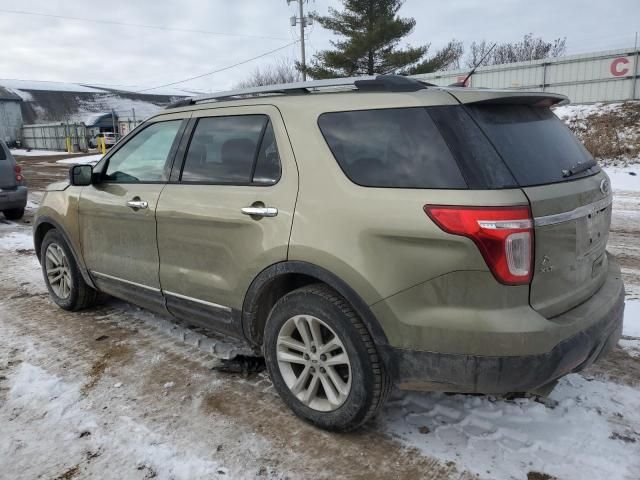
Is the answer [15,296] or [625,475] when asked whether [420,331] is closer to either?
[625,475]

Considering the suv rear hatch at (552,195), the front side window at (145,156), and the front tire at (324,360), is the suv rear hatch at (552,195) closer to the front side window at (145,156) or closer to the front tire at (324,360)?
the front tire at (324,360)

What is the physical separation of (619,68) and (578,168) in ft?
70.2

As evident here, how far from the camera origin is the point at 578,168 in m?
2.67

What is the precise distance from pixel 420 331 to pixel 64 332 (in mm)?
3211

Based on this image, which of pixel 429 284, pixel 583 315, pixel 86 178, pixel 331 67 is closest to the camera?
pixel 429 284

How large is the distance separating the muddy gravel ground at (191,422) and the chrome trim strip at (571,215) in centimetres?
116

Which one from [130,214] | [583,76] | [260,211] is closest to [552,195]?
[260,211]

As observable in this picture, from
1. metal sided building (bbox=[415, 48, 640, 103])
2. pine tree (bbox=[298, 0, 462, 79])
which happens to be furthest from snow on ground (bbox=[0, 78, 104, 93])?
metal sided building (bbox=[415, 48, 640, 103])

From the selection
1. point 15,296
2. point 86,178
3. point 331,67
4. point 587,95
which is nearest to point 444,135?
point 86,178

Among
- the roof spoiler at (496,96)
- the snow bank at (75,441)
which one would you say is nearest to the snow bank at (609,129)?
the roof spoiler at (496,96)

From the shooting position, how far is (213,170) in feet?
10.7

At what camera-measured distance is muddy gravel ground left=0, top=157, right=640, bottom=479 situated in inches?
98.0

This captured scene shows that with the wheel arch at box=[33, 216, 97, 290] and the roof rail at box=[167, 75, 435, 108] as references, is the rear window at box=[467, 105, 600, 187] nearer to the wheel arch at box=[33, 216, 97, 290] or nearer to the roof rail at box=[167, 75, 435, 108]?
the roof rail at box=[167, 75, 435, 108]

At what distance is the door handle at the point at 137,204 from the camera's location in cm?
359
